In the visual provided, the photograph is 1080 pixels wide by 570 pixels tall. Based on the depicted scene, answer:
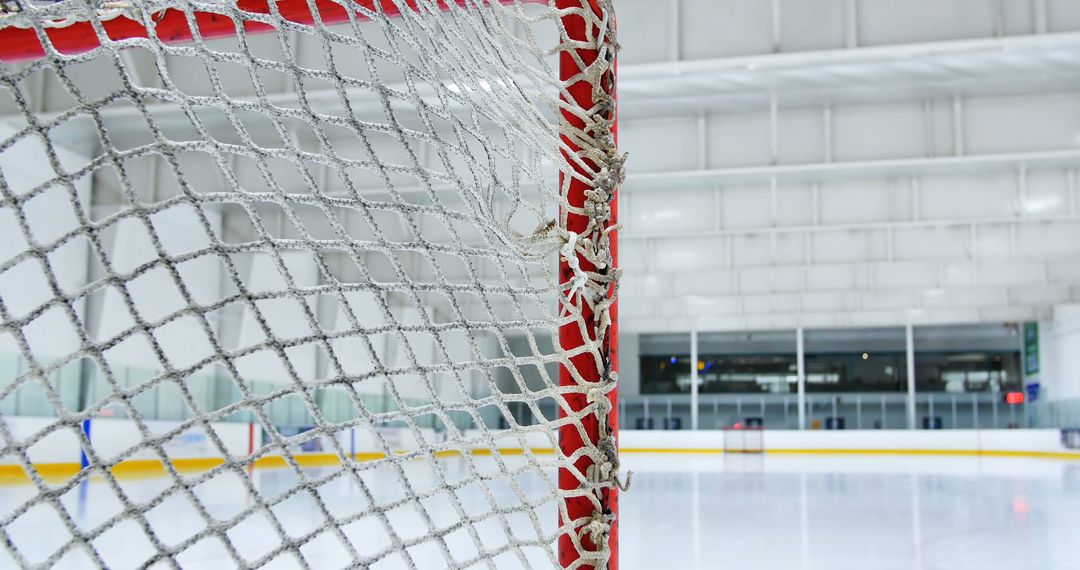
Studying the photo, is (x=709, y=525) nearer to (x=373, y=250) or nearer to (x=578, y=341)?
(x=373, y=250)

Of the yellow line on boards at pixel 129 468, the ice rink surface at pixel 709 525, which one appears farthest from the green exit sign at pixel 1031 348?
the yellow line on boards at pixel 129 468

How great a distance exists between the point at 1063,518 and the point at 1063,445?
56.5 ft

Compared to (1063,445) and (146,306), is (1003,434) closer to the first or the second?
(1063,445)

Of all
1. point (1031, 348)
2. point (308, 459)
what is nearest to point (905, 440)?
point (1031, 348)

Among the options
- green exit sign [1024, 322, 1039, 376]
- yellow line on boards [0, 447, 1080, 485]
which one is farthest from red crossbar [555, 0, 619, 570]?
green exit sign [1024, 322, 1039, 376]

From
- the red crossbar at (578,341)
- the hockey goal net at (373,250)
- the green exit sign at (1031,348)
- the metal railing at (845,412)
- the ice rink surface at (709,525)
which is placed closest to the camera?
the hockey goal net at (373,250)

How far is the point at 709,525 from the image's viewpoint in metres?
7.30

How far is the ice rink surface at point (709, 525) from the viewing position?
216 inches

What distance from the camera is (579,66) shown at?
2.44 m

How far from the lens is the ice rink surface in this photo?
5480 mm

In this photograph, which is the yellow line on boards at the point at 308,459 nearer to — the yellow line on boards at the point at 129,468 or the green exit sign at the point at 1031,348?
the yellow line on boards at the point at 129,468

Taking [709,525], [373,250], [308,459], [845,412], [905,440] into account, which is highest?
[373,250]

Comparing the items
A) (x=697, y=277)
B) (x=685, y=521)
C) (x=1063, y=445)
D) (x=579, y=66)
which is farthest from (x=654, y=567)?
(x=1063, y=445)

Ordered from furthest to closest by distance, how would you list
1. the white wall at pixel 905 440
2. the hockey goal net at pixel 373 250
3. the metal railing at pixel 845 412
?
the metal railing at pixel 845 412
the white wall at pixel 905 440
the hockey goal net at pixel 373 250
